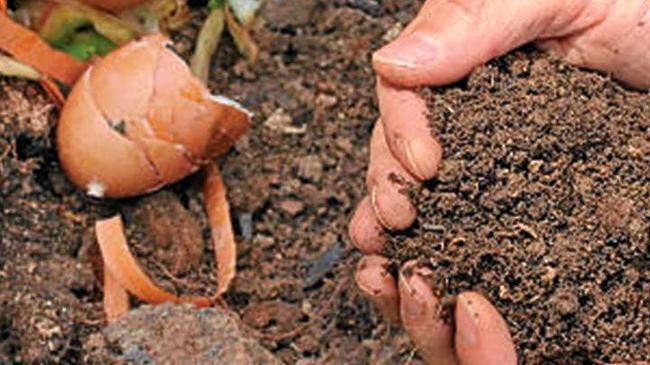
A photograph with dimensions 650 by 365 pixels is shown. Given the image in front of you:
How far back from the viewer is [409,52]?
1675 millimetres

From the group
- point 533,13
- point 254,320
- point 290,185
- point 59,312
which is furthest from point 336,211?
point 533,13

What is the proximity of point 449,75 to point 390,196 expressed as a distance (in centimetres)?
17

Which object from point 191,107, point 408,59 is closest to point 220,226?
point 191,107

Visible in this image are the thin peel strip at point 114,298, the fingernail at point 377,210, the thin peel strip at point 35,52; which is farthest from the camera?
the thin peel strip at point 35,52

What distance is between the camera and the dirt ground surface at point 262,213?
2.06 meters

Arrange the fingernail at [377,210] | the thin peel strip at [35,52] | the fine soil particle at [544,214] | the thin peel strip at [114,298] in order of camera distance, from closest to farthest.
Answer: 1. the fine soil particle at [544,214]
2. the fingernail at [377,210]
3. the thin peel strip at [114,298]
4. the thin peel strip at [35,52]

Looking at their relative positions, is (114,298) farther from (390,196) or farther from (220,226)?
(390,196)

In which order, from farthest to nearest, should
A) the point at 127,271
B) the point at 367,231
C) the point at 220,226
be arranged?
the point at 220,226 < the point at 127,271 < the point at 367,231

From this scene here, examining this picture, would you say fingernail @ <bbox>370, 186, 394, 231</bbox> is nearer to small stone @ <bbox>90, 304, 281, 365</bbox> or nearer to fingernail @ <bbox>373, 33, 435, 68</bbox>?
fingernail @ <bbox>373, 33, 435, 68</bbox>

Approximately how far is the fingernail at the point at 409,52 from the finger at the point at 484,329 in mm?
292

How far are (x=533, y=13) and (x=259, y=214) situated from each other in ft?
2.28

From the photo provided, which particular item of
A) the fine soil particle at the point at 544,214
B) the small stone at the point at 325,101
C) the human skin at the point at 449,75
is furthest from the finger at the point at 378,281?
the small stone at the point at 325,101

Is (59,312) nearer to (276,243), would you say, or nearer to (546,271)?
(276,243)

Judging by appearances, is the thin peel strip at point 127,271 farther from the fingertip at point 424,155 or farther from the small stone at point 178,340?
the fingertip at point 424,155
